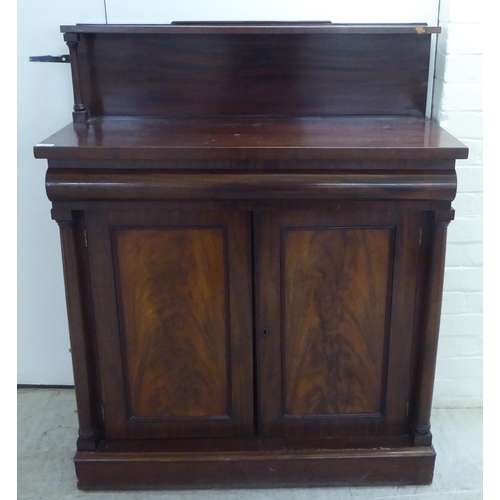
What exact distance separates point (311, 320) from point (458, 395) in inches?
34.8

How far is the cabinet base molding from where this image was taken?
177 cm

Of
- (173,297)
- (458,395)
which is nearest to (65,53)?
(173,297)

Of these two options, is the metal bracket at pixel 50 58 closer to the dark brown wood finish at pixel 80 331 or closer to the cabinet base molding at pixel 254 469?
the dark brown wood finish at pixel 80 331

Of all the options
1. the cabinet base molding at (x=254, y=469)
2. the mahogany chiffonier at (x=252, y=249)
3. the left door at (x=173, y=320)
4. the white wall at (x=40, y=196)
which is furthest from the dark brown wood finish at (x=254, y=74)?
the cabinet base molding at (x=254, y=469)

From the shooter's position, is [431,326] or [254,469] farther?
[254,469]

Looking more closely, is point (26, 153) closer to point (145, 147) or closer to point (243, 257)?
point (145, 147)

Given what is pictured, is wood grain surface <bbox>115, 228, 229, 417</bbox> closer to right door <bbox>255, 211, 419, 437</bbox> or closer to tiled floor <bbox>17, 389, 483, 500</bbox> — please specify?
right door <bbox>255, 211, 419, 437</bbox>

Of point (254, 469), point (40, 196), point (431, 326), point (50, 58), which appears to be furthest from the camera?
point (40, 196)

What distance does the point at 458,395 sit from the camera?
2.18 metres

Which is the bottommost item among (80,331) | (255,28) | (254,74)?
(80,331)

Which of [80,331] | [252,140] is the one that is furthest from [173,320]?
[252,140]

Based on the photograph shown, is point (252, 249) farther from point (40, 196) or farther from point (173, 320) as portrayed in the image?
point (40, 196)

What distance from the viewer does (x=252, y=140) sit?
61.6 inches

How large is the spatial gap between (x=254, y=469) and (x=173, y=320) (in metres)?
0.56
